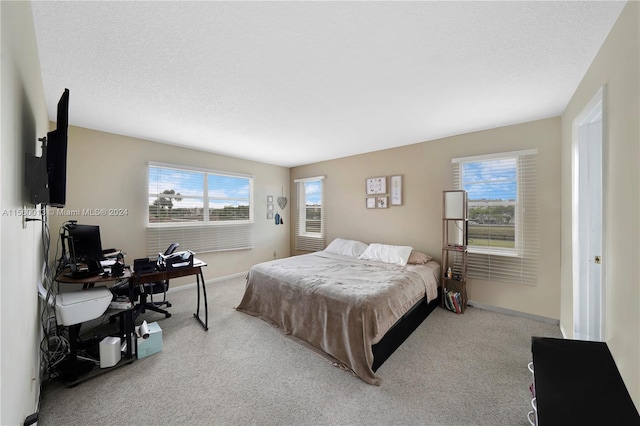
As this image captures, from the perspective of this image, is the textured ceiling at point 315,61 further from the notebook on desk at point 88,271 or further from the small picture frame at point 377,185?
the notebook on desk at point 88,271

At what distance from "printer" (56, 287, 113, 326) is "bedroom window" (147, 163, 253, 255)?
185cm

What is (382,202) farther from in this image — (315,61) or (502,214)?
(315,61)

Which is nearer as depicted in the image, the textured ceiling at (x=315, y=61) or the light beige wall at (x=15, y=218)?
the light beige wall at (x=15, y=218)

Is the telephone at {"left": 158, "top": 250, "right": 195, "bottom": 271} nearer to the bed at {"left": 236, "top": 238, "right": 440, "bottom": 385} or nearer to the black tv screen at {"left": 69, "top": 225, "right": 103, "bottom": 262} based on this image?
the black tv screen at {"left": 69, "top": 225, "right": 103, "bottom": 262}

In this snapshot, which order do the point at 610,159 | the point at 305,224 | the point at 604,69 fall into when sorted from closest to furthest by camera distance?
the point at 610,159, the point at 604,69, the point at 305,224

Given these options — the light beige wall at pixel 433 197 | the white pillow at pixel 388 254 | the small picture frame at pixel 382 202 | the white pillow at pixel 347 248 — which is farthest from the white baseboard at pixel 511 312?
the small picture frame at pixel 382 202

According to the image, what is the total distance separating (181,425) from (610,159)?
10.9 ft

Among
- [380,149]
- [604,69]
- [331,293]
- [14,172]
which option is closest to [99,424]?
[14,172]

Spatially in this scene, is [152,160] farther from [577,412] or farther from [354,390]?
[577,412]

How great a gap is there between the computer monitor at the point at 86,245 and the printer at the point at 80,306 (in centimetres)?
33

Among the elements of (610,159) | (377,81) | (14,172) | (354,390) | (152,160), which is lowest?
(354,390)

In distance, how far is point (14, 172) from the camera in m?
1.18

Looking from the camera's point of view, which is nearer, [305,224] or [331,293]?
[331,293]

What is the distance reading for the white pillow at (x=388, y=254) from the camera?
11.9ft
